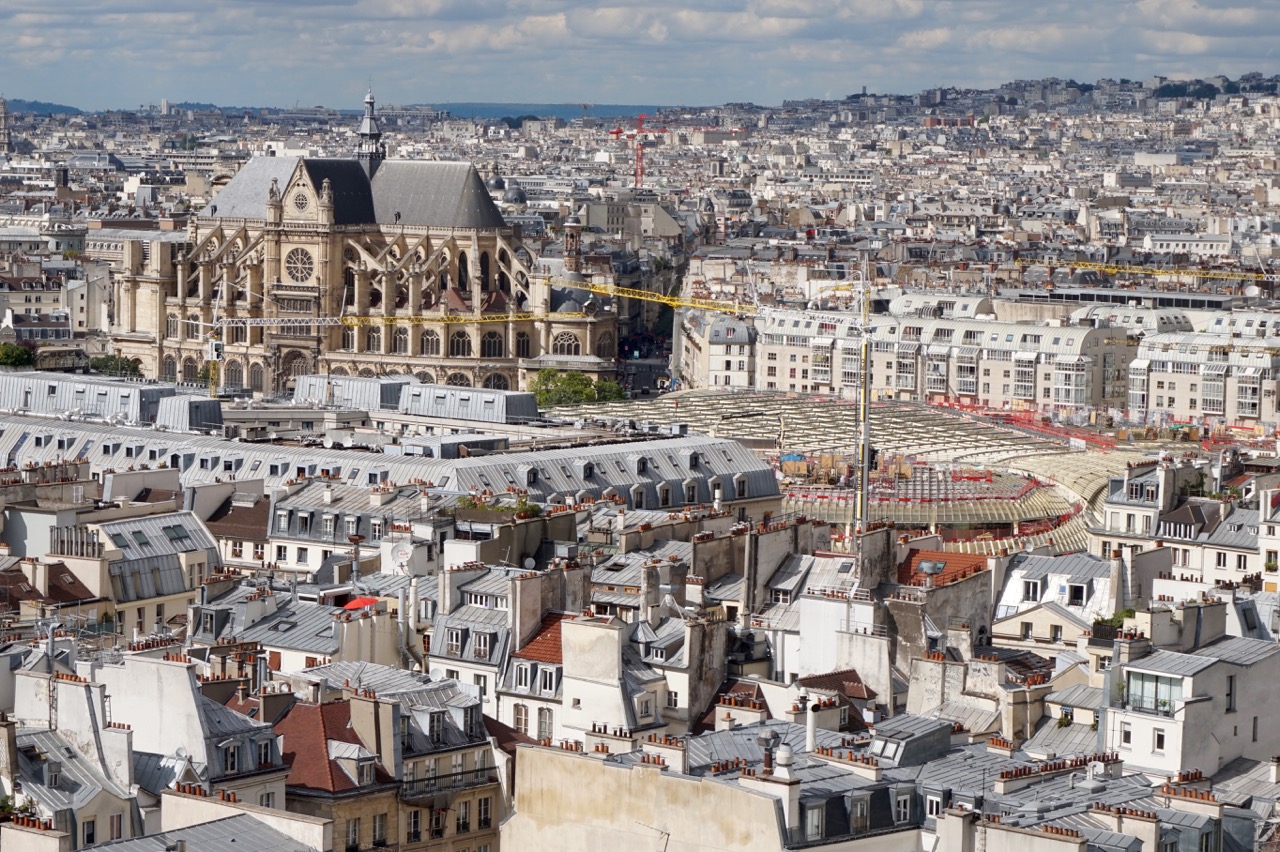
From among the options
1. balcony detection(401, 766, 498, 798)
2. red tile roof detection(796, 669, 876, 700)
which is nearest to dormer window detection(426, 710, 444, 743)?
balcony detection(401, 766, 498, 798)

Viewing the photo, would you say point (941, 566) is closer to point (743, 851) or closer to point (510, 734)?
point (510, 734)

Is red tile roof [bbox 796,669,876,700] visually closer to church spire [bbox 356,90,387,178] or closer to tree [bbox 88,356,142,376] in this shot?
tree [bbox 88,356,142,376]

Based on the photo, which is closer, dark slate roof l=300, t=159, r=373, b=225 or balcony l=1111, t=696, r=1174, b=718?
balcony l=1111, t=696, r=1174, b=718

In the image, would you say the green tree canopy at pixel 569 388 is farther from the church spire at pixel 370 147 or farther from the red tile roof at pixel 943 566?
the red tile roof at pixel 943 566

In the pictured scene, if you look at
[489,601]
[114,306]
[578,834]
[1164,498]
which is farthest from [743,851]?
[114,306]

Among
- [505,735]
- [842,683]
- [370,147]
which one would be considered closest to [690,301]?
[370,147]

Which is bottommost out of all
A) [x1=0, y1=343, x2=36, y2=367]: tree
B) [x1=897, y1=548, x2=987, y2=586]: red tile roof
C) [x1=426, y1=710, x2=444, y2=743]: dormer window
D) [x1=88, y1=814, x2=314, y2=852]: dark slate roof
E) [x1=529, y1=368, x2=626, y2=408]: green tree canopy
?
[x1=529, y1=368, x2=626, y2=408]: green tree canopy
